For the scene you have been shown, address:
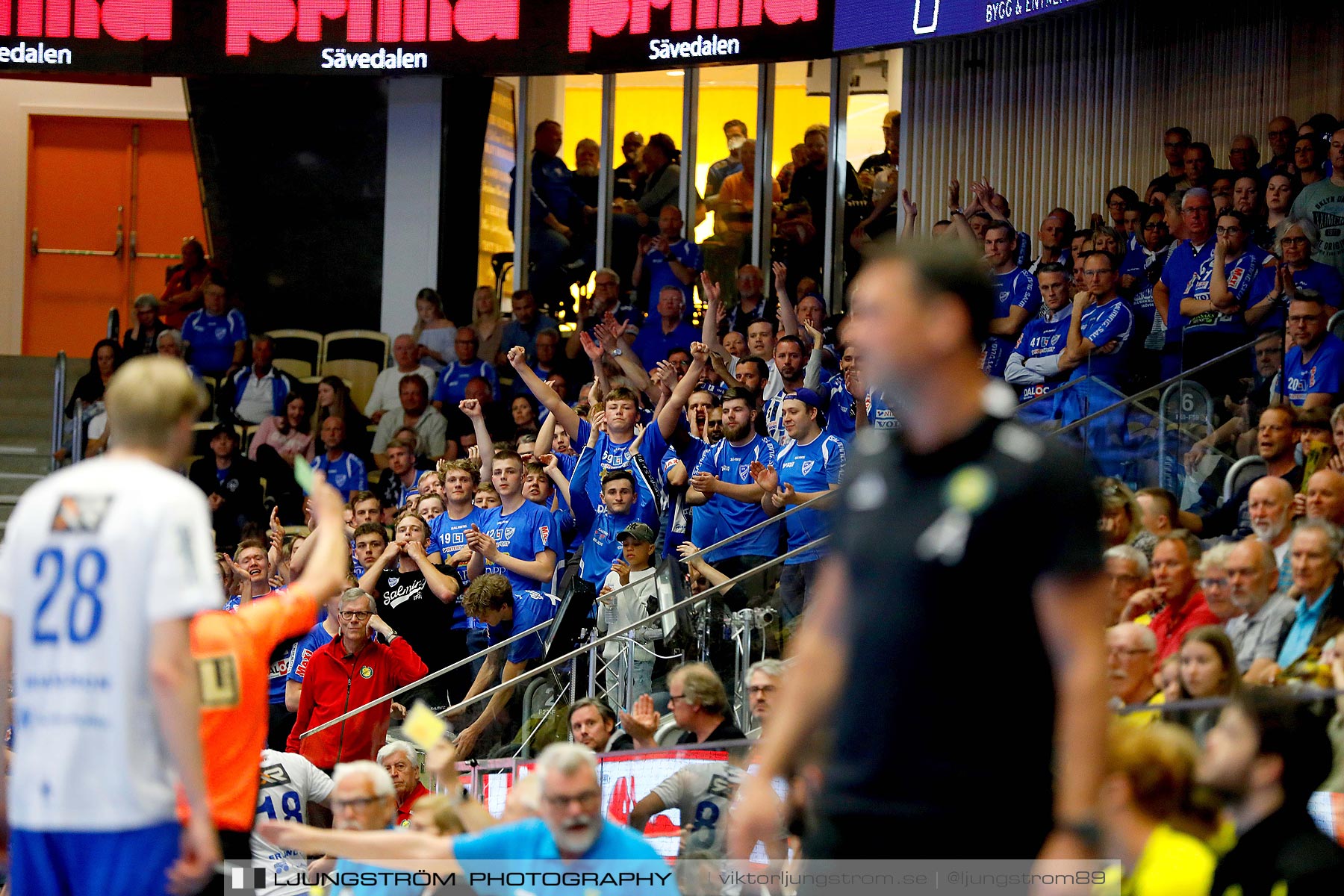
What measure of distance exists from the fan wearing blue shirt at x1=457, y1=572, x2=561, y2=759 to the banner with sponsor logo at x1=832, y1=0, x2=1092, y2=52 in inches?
190

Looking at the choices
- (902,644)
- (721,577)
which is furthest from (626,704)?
(902,644)

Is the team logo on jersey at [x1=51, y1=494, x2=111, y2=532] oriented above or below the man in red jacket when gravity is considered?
above

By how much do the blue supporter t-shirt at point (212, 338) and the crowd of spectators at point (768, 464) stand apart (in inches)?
1.0

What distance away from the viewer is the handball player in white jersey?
307 cm

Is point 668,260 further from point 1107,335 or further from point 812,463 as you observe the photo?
point 1107,335

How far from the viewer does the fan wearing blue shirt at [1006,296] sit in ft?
33.5

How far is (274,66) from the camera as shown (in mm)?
13258

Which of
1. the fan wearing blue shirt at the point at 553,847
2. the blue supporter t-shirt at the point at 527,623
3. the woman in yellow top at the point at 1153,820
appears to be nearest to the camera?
the woman in yellow top at the point at 1153,820

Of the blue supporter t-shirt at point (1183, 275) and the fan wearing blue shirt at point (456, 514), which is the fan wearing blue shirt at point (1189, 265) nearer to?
the blue supporter t-shirt at point (1183, 275)

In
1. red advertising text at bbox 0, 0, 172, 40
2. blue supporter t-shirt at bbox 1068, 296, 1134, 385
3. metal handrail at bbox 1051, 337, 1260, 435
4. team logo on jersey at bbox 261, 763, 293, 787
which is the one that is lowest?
team logo on jersey at bbox 261, 763, 293, 787

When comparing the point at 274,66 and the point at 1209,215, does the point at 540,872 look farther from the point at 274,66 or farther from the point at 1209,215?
the point at 274,66

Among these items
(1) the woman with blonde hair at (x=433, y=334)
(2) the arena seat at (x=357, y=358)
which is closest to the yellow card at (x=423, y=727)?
(1) the woman with blonde hair at (x=433, y=334)

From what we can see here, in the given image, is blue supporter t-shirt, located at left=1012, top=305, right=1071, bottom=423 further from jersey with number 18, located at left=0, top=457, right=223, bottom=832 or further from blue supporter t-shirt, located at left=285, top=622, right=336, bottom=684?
jersey with number 18, located at left=0, top=457, right=223, bottom=832

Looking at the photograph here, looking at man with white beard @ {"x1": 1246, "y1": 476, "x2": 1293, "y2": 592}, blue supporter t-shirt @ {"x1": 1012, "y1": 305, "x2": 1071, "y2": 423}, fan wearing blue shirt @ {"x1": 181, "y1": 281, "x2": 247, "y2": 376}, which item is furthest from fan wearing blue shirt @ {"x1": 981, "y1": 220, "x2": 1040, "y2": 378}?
fan wearing blue shirt @ {"x1": 181, "y1": 281, "x2": 247, "y2": 376}
